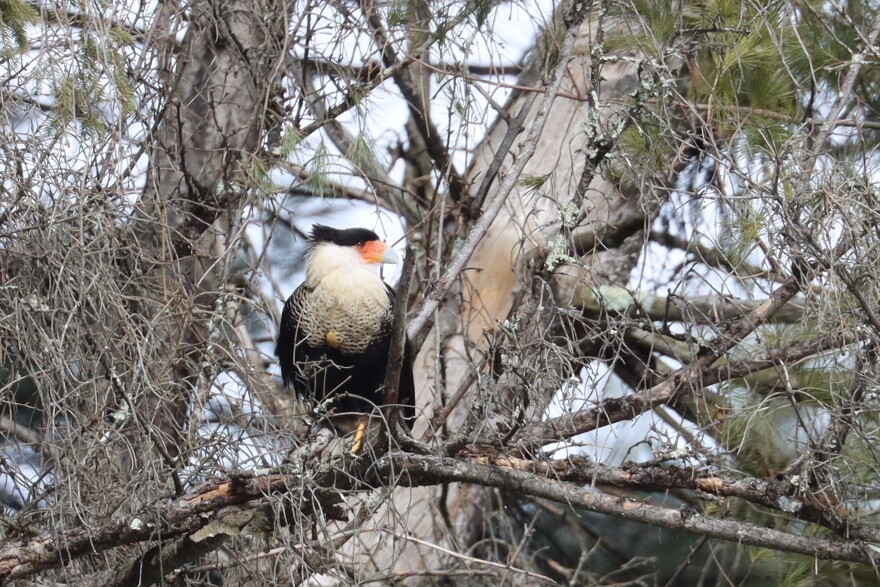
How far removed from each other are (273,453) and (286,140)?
3.39 ft

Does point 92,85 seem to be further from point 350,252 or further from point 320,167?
point 350,252

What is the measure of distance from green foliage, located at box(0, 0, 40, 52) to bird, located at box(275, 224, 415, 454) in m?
1.20

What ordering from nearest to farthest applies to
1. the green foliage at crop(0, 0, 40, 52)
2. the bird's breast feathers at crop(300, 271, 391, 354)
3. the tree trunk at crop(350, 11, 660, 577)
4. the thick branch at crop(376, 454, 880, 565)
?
the thick branch at crop(376, 454, 880, 565) < the green foliage at crop(0, 0, 40, 52) < the bird's breast feathers at crop(300, 271, 391, 354) < the tree trunk at crop(350, 11, 660, 577)

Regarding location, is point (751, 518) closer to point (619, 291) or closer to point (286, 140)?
point (619, 291)

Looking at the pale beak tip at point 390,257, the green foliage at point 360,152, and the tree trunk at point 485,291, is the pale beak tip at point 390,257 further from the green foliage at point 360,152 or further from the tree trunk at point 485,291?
the tree trunk at point 485,291

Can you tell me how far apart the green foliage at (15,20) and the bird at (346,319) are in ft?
3.95

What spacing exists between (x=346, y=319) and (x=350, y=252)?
0.84 feet

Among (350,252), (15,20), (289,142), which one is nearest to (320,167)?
(289,142)

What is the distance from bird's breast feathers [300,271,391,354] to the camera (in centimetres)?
337

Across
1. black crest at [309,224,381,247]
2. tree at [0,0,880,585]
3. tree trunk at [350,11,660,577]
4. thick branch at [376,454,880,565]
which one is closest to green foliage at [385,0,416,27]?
tree at [0,0,880,585]

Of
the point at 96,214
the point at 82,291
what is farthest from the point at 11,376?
the point at 96,214

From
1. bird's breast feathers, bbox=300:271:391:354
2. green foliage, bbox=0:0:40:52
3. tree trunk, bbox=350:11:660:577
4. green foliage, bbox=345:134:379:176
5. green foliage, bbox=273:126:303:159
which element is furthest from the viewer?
tree trunk, bbox=350:11:660:577

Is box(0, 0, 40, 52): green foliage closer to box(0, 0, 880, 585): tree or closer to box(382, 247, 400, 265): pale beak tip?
box(0, 0, 880, 585): tree

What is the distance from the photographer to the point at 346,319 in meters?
3.37
